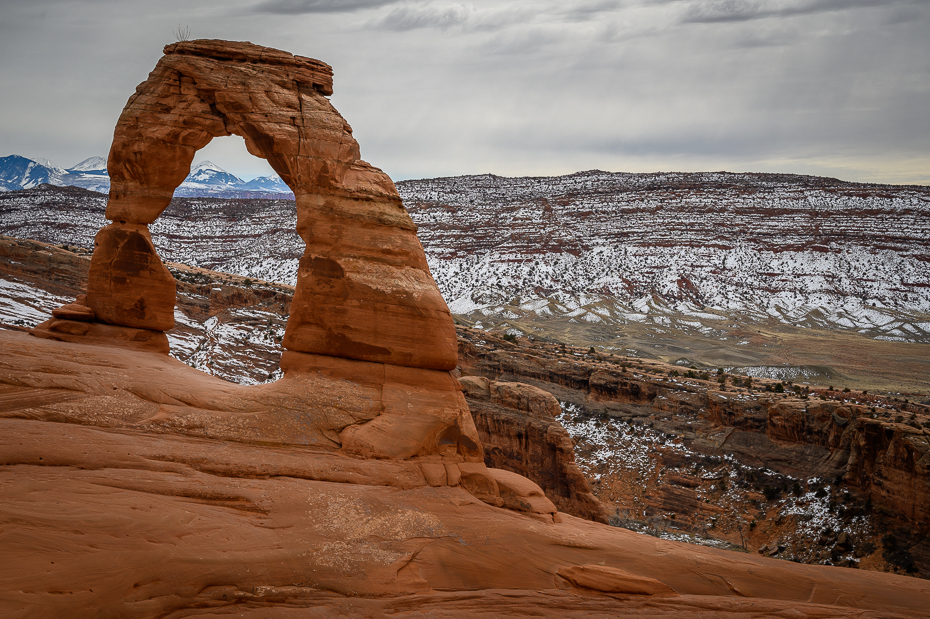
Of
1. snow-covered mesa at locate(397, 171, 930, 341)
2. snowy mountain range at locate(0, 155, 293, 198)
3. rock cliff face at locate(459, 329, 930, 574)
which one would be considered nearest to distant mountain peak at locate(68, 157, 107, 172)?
snowy mountain range at locate(0, 155, 293, 198)

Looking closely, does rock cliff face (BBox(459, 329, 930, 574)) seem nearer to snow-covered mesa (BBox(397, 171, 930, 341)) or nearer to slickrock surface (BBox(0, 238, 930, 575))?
slickrock surface (BBox(0, 238, 930, 575))

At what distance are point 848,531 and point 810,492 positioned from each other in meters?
3.06

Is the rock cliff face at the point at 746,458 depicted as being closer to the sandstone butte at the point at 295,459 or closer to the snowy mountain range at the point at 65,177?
the sandstone butte at the point at 295,459

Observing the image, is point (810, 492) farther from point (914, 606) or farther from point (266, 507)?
point (266, 507)

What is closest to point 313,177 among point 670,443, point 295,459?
point 295,459

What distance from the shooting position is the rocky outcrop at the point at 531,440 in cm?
2684

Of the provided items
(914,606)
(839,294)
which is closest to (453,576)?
(914,606)

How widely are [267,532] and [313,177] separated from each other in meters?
8.52

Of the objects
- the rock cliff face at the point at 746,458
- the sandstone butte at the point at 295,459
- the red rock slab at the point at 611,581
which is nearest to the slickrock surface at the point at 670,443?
the rock cliff face at the point at 746,458

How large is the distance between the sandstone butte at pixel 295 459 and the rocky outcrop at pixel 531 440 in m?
11.9

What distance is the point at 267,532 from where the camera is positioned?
10.4m

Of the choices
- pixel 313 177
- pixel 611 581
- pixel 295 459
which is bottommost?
pixel 611 581

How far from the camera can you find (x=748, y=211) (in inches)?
4633

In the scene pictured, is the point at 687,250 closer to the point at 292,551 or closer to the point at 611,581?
the point at 611,581
